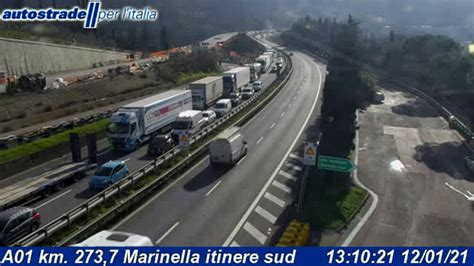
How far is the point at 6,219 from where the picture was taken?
21.8 metres

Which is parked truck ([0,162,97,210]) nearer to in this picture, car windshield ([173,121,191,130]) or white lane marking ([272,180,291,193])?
car windshield ([173,121,191,130])

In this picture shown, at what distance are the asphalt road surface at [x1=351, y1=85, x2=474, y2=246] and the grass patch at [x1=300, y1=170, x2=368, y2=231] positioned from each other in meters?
1.36

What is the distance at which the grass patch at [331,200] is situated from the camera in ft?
82.8

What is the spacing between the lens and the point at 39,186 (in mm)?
27797

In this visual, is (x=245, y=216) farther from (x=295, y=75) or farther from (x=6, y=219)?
(x=295, y=75)

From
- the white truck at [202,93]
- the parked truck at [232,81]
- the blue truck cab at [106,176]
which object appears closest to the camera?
the blue truck cab at [106,176]

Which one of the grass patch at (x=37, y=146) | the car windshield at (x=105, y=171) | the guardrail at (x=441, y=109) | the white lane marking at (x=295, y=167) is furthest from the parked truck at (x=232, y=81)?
the car windshield at (x=105, y=171)

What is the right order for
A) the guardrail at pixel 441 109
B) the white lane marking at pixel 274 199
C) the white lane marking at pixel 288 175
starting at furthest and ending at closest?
1. the guardrail at pixel 441 109
2. the white lane marking at pixel 288 175
3. the white lane marking at pixel 274 199

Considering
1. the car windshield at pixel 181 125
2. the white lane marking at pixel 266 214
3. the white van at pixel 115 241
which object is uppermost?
the white van at pixel 115 241

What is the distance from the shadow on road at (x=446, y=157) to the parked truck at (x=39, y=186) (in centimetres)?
2971

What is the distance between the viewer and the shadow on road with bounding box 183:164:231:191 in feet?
99.7

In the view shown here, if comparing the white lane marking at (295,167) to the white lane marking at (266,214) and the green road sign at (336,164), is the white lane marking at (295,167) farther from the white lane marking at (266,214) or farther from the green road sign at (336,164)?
the green road sign at (336,164)

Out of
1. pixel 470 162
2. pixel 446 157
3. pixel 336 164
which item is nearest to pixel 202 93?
pixel 446 157

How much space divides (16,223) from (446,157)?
1434 inches
